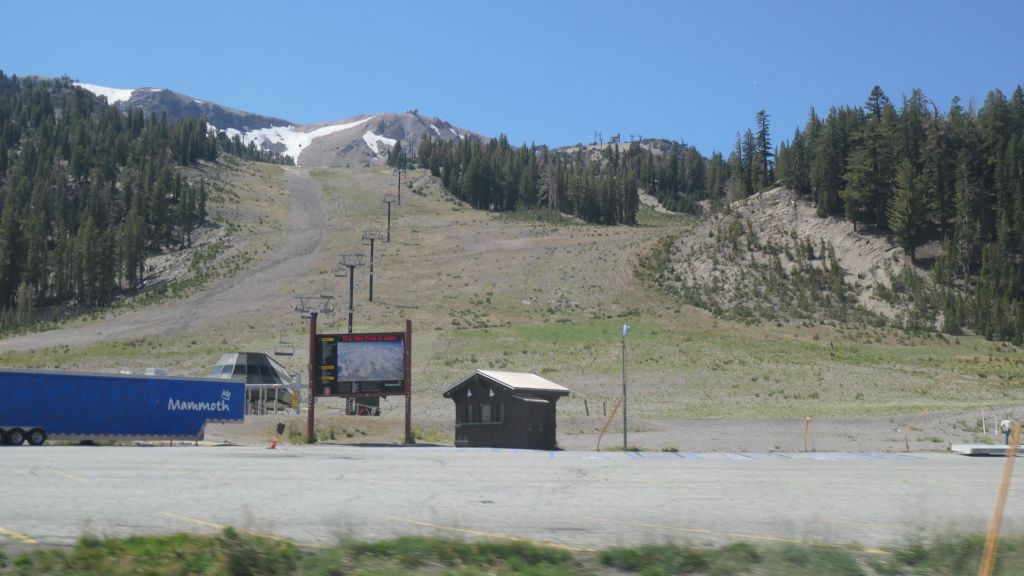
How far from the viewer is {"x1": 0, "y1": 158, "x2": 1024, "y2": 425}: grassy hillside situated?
58.0m

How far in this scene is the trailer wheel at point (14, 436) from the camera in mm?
33219

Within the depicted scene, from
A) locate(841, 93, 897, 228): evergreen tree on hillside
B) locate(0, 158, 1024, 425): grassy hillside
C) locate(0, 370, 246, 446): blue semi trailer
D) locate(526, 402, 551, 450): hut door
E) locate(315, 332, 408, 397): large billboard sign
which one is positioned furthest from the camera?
locate(841, 93, 897, 228): evergreen tree on hillside

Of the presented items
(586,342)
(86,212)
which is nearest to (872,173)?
(586,342)

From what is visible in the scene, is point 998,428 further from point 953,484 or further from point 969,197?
point 969,197

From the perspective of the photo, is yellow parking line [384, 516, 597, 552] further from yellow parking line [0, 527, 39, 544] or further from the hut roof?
the hut roof

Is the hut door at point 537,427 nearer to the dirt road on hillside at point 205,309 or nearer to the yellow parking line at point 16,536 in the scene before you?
the yellow parking line at point 16,536

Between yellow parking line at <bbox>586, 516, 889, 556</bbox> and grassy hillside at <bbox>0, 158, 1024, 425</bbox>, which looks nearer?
yellow parking line at <bbox>586, 516, 889, 556</bbox>

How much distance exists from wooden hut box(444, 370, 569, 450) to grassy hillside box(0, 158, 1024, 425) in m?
10.7

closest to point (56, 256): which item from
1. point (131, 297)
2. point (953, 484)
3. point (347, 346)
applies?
point (131, 297)

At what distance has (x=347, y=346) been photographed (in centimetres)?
3941

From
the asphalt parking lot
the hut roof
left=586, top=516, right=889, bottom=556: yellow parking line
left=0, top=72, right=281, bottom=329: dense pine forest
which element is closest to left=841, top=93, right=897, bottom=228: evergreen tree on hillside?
the hut roof

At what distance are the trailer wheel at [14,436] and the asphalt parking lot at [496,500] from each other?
10001 mm

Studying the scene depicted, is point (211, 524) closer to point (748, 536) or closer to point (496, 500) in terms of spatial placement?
point (496, 500)

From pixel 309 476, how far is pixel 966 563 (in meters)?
13.4
